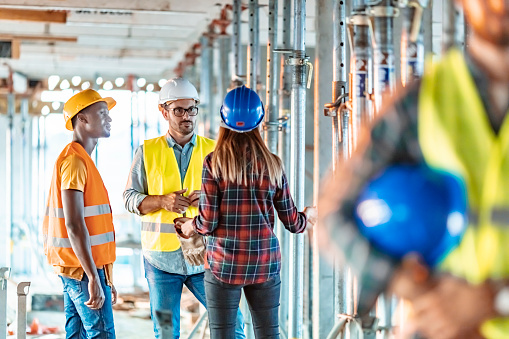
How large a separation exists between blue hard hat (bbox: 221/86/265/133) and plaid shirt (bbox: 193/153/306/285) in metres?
0.24

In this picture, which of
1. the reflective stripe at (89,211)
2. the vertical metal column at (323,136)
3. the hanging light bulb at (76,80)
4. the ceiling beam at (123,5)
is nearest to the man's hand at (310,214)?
the reflective stripe at (89,211)

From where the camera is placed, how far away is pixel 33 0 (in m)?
9.79

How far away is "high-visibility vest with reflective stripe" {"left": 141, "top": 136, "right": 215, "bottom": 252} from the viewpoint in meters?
5.09

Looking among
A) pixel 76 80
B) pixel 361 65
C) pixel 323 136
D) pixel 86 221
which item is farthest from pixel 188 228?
pixel 76 80

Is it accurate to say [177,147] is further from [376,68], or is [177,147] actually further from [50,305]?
[50,305]

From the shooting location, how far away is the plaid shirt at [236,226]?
4023mm

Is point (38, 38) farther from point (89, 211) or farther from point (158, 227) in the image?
point (89, 211)

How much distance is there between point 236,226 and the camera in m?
4.03

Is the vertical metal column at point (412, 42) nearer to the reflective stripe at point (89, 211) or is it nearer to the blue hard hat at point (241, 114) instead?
the blue hard hat at point (241, 114)

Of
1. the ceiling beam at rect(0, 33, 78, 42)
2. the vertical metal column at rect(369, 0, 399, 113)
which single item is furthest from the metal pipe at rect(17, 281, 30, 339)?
the ceiling beam at rect(0, 33, 78, 42)

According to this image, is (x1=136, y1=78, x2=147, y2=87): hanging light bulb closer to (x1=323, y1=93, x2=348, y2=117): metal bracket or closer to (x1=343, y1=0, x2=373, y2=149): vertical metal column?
(x1=323, y1=93, x2=348, y2=117): metal bracket

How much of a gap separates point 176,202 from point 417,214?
337 cm

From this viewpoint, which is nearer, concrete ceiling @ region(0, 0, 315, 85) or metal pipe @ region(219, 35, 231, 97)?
concrete ceiling @ region(0, 0, 315, 85)

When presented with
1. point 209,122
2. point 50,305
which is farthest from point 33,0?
point 50,305
